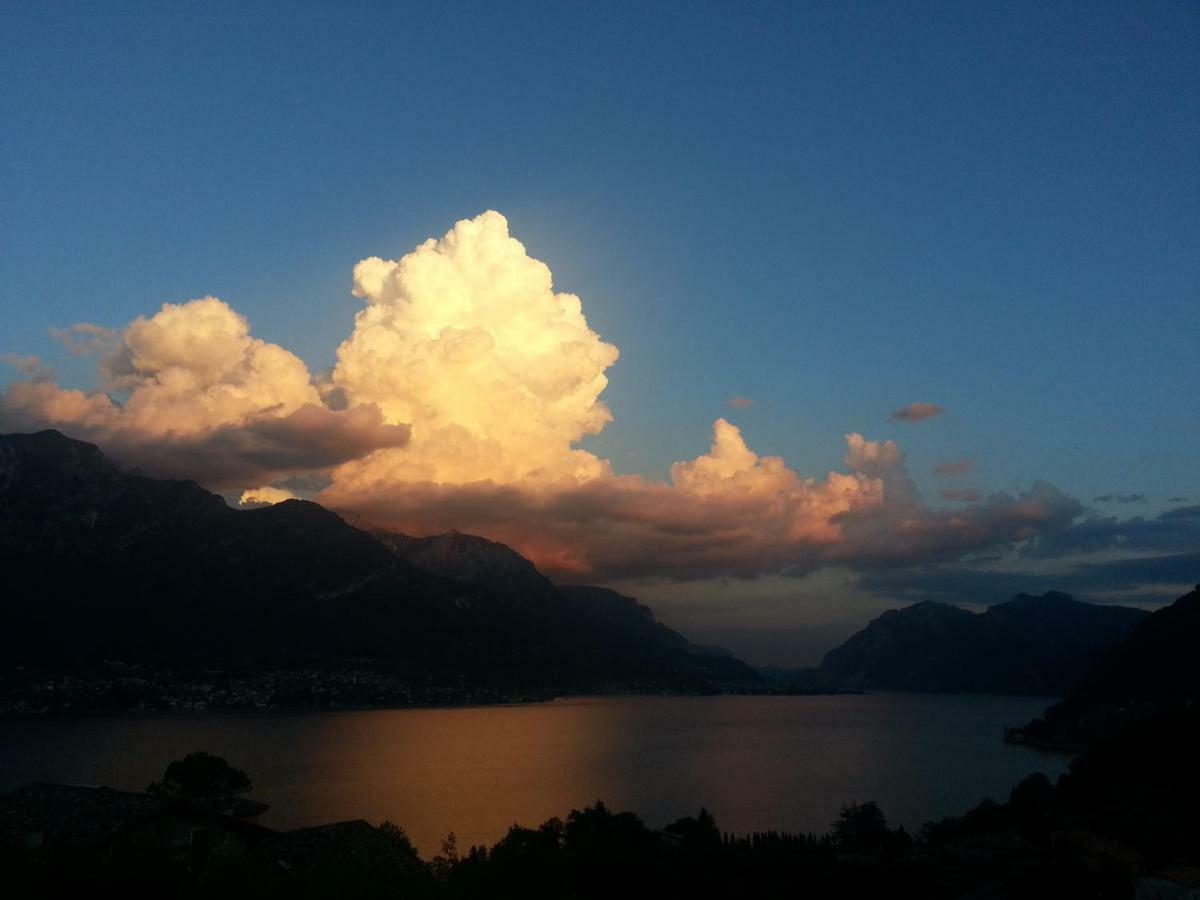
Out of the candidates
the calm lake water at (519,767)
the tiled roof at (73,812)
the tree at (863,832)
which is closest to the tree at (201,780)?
the calm lake water at (519,767)

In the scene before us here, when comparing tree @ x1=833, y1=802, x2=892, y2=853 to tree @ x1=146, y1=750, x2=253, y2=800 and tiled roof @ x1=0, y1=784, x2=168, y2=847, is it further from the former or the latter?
tree @ x1=146, y1=750, x2=253, y2=800

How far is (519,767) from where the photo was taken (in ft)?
370

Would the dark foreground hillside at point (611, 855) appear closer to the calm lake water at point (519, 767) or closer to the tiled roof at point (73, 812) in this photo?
the tiled roof at point (73, 812)

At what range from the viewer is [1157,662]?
538 ft

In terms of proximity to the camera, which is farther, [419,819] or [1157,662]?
[1157,662]

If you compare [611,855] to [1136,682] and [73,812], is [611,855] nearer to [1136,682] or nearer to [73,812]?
[73,812]

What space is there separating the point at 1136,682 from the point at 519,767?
117568 millimetres

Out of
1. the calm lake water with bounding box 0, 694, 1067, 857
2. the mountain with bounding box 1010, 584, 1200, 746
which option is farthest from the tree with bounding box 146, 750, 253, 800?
the mountain with bounding box 1010, 584, 1200, 746

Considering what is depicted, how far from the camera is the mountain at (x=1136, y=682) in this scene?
150 m

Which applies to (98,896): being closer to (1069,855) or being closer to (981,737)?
(1069,855)

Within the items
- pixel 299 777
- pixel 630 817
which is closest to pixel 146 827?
pixel 630 817

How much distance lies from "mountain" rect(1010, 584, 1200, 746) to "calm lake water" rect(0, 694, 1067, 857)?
41.4 ft

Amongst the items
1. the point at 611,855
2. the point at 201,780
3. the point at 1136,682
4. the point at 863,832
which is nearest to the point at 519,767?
the point at 201,780

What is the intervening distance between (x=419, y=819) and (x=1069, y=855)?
48.8 meters
